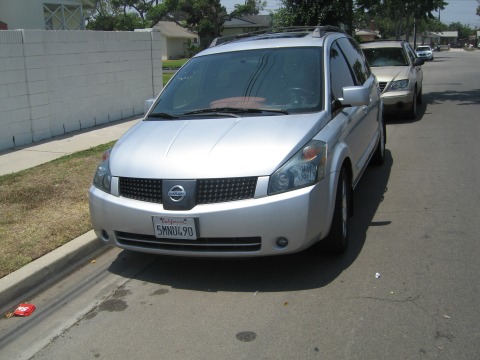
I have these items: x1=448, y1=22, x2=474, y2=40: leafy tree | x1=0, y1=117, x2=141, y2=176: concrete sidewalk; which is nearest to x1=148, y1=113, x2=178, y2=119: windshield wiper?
x1=0, y1=117, x2=141, y2=176: concrete sidewalk

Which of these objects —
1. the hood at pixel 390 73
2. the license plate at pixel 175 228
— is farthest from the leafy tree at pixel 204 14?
the license plate at pixel 175 228

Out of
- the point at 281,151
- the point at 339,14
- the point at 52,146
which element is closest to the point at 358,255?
the point at 281,151

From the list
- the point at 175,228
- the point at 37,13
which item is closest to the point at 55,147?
the point at 175,228

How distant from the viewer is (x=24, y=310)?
163 inches

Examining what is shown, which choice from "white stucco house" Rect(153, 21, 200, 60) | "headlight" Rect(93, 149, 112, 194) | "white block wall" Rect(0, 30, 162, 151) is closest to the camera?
"headlight" Rect(93, 149, 112, 194)

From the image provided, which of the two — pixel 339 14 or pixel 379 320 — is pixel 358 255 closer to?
pixel 379 320

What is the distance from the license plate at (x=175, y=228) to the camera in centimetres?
399

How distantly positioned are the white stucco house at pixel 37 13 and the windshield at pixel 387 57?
11.9 meters

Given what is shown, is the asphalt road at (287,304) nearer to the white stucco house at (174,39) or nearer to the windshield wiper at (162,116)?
the windshield wiper at (162,116)

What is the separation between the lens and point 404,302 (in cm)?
391

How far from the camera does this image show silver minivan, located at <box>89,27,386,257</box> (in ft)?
13.0

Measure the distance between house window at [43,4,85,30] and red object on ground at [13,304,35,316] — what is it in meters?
17.3

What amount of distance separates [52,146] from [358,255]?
640cm

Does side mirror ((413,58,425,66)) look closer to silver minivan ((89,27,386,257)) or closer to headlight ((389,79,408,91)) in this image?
headlight ((389,79,408,91))
